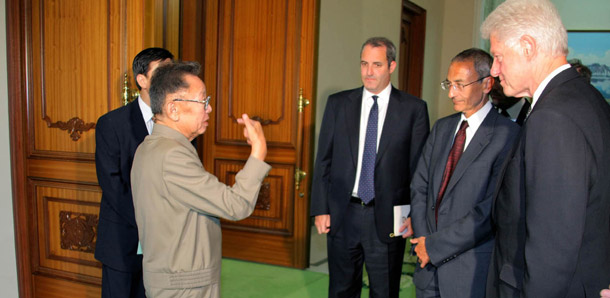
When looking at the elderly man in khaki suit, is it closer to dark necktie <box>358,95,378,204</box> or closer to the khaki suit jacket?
the khaki suit jacket

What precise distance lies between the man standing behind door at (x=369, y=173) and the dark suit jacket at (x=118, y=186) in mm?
930

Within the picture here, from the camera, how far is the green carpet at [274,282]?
3.52 metres

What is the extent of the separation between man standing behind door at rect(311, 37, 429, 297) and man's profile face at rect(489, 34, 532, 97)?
115 cm

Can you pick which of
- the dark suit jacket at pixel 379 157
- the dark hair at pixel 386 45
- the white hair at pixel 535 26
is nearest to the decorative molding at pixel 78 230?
the dark suit jacket at pixel 379 157

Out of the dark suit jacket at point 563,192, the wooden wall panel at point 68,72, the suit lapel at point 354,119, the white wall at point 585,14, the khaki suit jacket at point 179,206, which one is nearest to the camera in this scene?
the dark suit jacket at point 563,192

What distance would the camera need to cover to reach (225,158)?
4.33 m

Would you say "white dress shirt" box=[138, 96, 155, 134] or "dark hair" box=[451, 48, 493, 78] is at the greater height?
"dark hair" box=[451, 48, 493, 78]

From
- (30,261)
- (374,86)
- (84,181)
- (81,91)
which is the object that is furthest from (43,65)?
(374,86)

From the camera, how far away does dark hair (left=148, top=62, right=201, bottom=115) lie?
63.2 inches

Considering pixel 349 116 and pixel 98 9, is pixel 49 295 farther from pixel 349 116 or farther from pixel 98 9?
pixel 349 116

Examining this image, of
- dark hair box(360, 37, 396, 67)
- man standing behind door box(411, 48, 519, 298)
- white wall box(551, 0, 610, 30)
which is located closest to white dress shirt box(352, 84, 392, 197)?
dark hair box(360, 37, 396, 67)

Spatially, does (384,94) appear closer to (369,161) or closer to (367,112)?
(367,112)

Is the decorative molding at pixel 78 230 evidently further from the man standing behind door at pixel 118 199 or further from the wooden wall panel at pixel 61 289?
the man standing behind door at pixel 118 199

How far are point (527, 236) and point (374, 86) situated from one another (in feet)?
4.76
